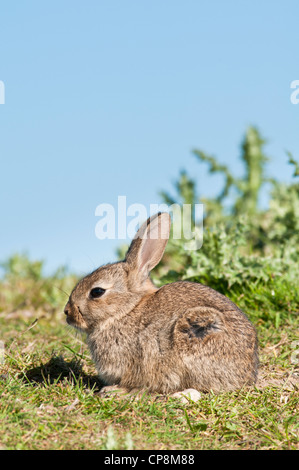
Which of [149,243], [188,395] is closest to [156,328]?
[188,395]

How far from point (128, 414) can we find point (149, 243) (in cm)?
Answer: 198

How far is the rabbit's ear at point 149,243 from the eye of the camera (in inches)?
239

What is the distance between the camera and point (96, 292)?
5941 millimetres

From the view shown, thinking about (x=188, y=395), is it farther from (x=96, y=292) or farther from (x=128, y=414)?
(x=96, y=292)

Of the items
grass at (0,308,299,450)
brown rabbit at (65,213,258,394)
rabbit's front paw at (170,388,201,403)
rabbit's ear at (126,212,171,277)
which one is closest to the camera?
grass at (0,308,299,450)

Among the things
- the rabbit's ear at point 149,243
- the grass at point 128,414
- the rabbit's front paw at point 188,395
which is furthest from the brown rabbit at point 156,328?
the grass at point 128,414

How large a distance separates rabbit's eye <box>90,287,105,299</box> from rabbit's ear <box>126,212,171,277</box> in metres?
0.43

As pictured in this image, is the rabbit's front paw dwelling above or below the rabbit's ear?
below

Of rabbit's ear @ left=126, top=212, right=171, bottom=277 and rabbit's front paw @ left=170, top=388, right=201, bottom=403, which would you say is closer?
rabbit's front paw @ left=170, top=388, right=201, bottom=403

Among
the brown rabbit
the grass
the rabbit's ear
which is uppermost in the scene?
the rabbit's ear

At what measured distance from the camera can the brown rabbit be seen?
546 cm

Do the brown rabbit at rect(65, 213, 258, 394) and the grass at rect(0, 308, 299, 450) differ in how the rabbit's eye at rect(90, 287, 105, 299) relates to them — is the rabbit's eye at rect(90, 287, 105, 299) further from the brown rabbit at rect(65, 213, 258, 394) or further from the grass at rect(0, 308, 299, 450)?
the grass at rect(0, 308, 299, 450)

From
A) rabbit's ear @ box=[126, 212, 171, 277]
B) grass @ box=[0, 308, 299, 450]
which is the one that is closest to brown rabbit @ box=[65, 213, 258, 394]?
rabbit's ear @ box=[126, 212, 171, 277]
